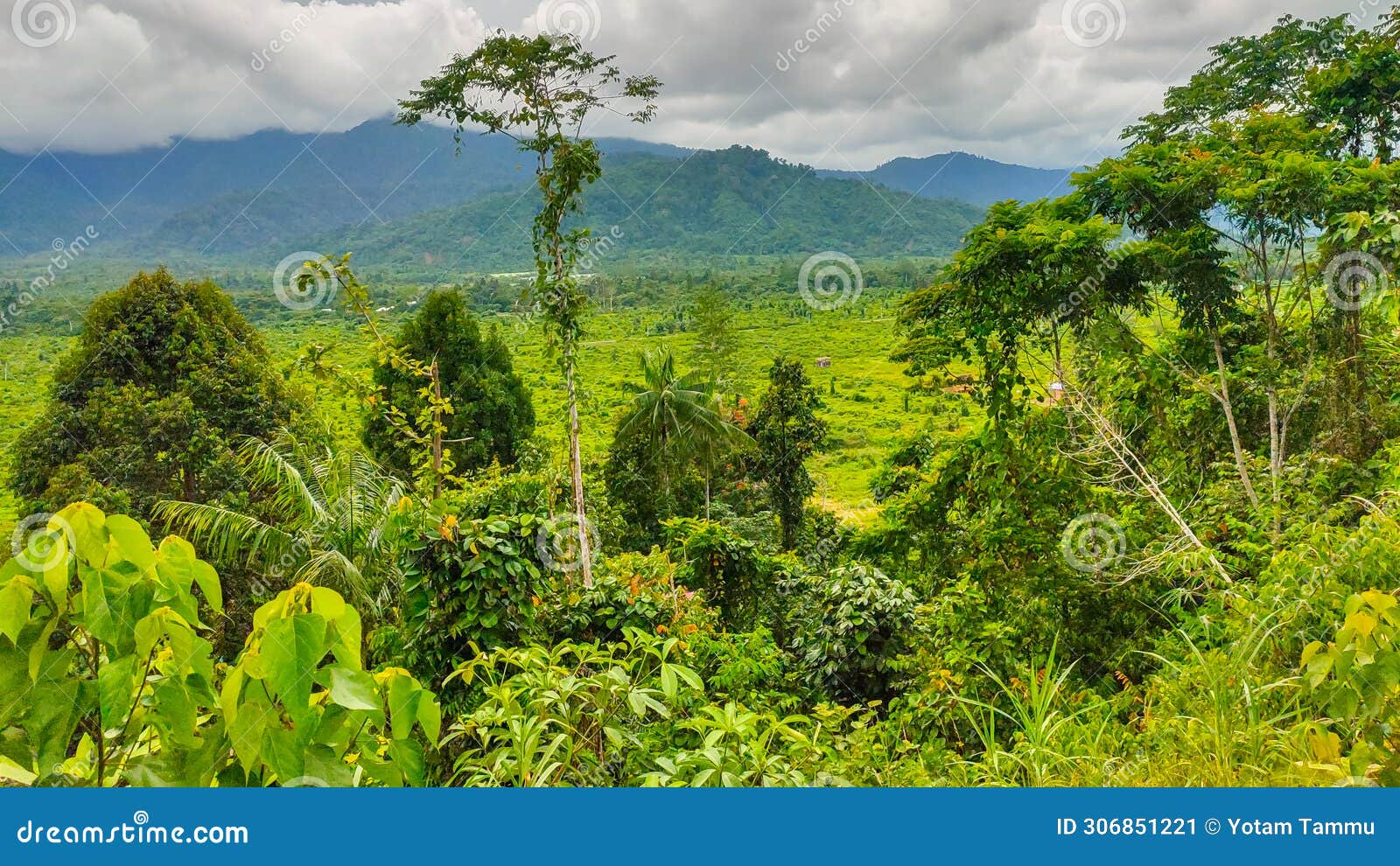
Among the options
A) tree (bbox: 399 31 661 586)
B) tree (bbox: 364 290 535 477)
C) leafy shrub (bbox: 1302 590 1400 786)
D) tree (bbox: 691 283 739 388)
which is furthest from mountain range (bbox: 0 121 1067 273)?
leafy shrub (bbox: 1302 590 1400 786)

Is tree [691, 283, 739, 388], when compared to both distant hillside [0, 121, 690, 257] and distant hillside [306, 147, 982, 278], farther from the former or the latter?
distant hillside [306, 147, 982, 278]

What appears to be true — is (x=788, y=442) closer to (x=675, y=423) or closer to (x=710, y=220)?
(x=675, y=423)

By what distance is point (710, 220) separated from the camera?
58.0 meters

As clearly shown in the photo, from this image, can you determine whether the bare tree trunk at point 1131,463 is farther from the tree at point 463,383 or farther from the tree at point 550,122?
the tree at point 463,383

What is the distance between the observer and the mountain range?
1110 inches

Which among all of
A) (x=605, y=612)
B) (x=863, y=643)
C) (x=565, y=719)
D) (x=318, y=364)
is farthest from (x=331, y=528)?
(x=565, y=719)

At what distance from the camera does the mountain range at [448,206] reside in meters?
28.2

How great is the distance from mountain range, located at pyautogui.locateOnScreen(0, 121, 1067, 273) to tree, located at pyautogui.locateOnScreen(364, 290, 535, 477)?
719cm

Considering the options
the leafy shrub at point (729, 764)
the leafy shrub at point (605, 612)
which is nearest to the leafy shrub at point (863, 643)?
the leafy shrub at point (605, 612)

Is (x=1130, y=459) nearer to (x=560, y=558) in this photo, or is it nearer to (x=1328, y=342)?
(x=1328, y=342)

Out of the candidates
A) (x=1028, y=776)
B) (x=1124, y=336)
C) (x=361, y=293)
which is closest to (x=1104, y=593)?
(x=1124, y=336)

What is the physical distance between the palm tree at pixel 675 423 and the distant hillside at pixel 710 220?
81.9 ft

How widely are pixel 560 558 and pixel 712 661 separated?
0.82 m

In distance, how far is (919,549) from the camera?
473 cm
